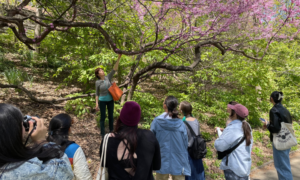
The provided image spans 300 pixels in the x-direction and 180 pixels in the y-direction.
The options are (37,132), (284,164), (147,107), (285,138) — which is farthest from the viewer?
(147,107)

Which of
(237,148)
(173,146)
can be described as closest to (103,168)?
(173,146)

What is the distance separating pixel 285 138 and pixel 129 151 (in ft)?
9.68

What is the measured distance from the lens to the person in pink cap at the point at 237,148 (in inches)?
89.4

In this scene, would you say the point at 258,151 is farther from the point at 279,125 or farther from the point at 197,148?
the point at 197,148

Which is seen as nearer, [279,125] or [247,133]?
[247,133]

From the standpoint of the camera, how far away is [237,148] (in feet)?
7.56

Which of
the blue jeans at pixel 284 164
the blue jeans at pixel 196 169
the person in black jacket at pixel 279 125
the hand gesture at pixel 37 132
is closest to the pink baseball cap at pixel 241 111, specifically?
the blue jeans at pixel 196 169

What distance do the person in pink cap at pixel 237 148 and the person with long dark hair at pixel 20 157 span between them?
197cm

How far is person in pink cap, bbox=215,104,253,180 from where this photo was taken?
7.45 ft

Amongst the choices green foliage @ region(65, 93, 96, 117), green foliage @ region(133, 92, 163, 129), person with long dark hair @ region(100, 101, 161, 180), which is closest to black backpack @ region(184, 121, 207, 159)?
person with long dark hair @ region(100, 101, 161, 180)

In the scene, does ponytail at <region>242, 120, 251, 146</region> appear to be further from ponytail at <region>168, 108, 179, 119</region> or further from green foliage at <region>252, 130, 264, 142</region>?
green foliage at <region>252, 130, 264, 142</region>

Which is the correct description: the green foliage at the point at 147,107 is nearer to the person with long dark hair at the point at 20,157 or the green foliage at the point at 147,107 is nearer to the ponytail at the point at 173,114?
the ponytail at the point at 173,114

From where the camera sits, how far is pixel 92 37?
6.52m

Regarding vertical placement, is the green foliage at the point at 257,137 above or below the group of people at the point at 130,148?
below
